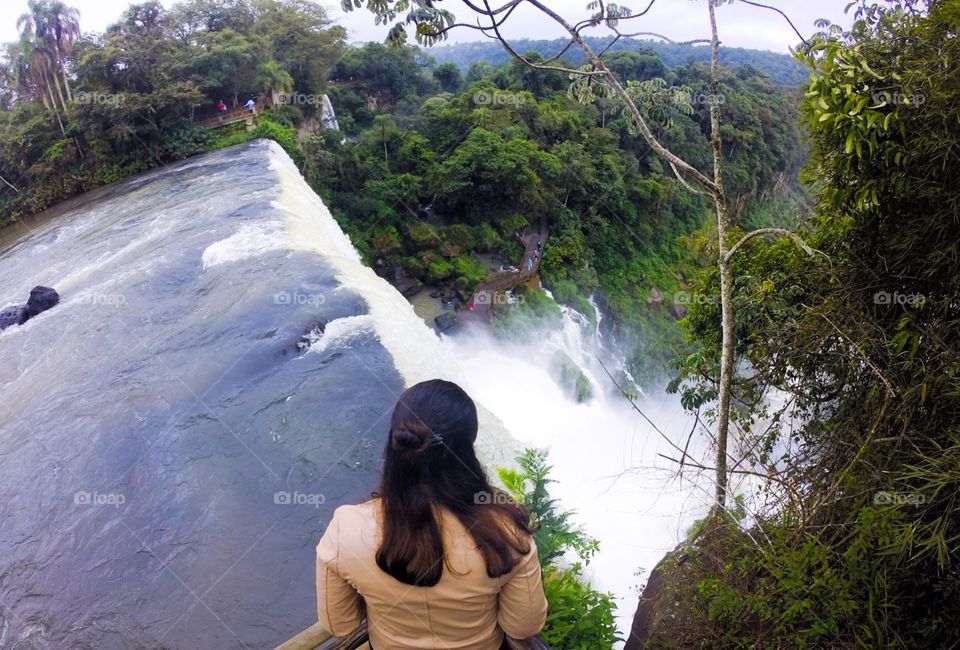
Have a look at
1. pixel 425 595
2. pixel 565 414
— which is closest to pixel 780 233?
pixel 425 595

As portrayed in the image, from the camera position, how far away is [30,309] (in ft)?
27.2

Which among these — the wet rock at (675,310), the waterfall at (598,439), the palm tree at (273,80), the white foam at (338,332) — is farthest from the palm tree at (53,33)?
the wet rock at (675,310)

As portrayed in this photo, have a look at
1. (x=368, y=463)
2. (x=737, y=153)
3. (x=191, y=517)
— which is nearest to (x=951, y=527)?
(x=368, y=463)

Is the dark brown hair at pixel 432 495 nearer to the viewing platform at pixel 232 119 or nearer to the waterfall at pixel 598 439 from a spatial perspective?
the waterfall at pixel 598 439

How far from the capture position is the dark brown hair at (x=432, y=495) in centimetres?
147

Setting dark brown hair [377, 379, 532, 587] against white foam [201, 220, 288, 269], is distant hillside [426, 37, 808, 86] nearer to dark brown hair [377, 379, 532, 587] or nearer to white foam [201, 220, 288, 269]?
white foam [201, 220, 288, 269]

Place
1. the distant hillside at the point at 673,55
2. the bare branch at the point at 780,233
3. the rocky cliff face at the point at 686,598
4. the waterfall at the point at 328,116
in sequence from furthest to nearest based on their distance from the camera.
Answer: the distant hillside at the point at 673,55, the waterfall at the point at 328,116, the rocky cliff face at the point at 686,598, the bare branch at the point at 780,233

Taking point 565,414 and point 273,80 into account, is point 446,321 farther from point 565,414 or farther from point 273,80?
point 273,80

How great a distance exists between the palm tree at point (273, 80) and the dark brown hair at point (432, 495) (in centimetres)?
2173

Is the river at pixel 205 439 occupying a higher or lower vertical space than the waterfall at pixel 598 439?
higher

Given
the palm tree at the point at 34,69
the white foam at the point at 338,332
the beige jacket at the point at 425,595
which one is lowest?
the white foam at the point at 338,332

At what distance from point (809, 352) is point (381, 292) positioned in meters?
5.21

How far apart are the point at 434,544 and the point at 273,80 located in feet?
72.9

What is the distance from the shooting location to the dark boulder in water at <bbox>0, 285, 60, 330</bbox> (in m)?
8.27
